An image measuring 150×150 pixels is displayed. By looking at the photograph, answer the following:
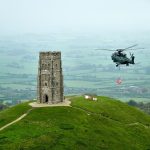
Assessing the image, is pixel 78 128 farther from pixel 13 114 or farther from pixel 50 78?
pixel 50 78

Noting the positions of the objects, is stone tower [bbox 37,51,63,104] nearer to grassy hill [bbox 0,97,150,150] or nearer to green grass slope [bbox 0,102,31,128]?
grassy hill [bbox 0,97,150,150]

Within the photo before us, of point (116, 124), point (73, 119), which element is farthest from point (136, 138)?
point (73, 119)

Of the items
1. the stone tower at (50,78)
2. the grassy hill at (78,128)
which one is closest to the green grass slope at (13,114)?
the grassy hill at (78,128)

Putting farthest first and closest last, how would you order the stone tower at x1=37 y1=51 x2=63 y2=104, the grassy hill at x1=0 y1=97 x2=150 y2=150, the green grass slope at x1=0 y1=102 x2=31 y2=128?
1. the stone tower at x1=37 y1=51 x2=63 y2=104
2. the green grass slope at x1=0 y1=102 x2=31 y2=128
3. the grassy hill at x1=0 y1=97 x2=150 y2=150

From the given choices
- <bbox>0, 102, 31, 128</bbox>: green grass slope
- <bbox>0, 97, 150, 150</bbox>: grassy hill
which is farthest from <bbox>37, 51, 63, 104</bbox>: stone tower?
<bbox>0, 102, 31, 128</bbox>: green grass slope

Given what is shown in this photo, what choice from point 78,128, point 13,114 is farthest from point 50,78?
point 78,128

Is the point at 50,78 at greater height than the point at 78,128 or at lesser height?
greater

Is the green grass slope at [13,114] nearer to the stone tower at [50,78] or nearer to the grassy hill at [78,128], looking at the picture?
the grassy hill at [78,128]
